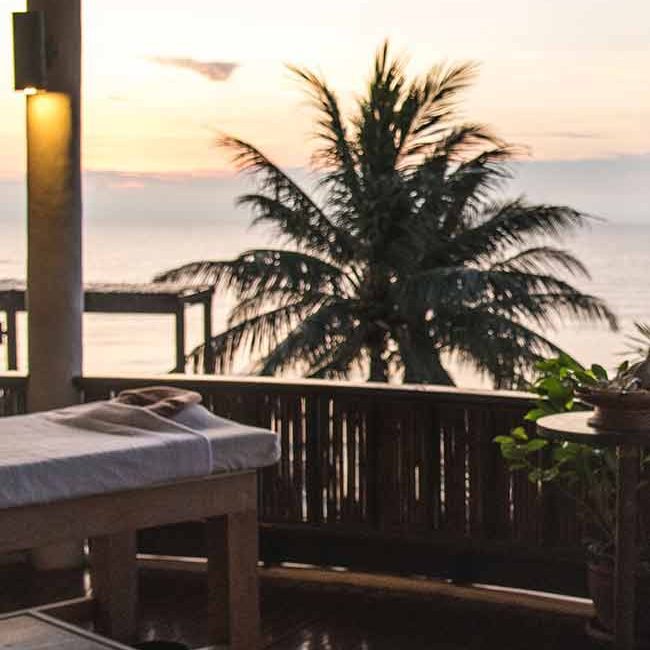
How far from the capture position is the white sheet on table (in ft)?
11.1

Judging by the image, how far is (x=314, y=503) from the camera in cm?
500

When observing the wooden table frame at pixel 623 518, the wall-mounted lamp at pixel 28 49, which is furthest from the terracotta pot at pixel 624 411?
the wall-mounted lamp at pixel 28 49

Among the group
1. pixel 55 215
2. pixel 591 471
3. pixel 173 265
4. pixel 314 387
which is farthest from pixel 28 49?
pixel 173 265

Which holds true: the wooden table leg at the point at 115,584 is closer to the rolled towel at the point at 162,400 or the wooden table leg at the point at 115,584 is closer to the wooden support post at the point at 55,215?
the rolled towel at the point at 162,400

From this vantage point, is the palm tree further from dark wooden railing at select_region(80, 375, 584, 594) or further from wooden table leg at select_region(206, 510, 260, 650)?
wooden table leg at select_region(206, 510, 260, 650)

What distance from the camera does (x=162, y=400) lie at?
394cm

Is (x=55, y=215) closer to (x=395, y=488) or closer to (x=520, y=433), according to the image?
(x=395, y=488)

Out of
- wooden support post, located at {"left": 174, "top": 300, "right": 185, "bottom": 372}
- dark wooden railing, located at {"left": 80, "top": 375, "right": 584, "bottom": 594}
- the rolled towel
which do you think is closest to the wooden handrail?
dark wooden railing, located at {"left": 80, "top": 375, "right": 584, "bottom": 594}

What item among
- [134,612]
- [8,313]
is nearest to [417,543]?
[134,612]

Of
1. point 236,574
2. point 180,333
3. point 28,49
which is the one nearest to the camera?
point 236,574

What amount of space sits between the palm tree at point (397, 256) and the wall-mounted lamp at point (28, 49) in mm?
8068

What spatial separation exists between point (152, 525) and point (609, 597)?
1441 millimetres

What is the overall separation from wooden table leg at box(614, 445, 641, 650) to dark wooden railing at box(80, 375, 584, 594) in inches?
30.0

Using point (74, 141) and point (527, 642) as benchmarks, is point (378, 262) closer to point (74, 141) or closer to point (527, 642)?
point (74, 141)
